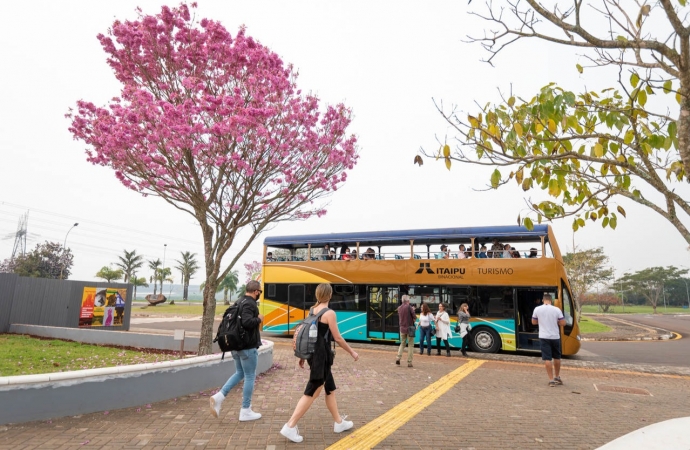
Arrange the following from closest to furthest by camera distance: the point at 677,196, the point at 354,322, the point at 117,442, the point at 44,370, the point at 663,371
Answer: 1. the point at 677,196
2. the point at 117,442
3. the point at 44,370
4. the point at 663,371
5. the point at 354,322

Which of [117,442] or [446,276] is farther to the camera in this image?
[446,276]

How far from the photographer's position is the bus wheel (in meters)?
13.0

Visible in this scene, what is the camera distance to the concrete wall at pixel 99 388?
475 centimetres

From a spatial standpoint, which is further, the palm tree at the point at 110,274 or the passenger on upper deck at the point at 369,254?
the palm tree at the point at 110,274

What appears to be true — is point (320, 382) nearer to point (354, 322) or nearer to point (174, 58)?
point (174, 58)

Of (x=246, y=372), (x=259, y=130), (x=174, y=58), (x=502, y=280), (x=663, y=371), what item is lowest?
(x=663, y=371)

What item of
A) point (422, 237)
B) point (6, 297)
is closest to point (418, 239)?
point (422, 237)

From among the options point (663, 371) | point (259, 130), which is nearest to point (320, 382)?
point (259, 130)

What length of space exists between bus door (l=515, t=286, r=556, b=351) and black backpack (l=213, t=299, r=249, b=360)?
9854 mm

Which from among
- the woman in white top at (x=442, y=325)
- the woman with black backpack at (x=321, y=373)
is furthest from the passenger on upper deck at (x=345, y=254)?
the woman with black backpack at (x=321, y=373)

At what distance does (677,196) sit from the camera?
321 centimetres

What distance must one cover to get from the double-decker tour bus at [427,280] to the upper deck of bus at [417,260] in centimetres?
3

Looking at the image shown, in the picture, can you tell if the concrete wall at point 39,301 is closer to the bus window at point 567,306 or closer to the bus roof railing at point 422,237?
the bus roof railing at point 422,237

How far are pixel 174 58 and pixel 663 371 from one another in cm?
1401
